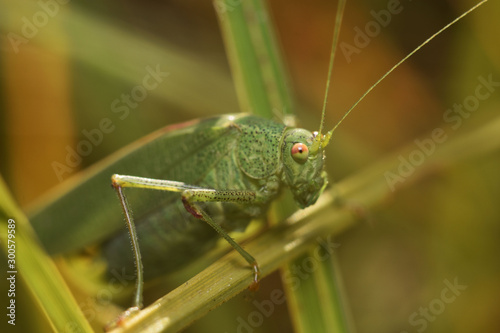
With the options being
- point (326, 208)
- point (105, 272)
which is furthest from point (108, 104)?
point (326, 208)

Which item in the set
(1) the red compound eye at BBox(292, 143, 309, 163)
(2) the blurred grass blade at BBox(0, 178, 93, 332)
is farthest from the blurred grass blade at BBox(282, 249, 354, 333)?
(2) the blurred grass blade at BBox(0, 178, 93, 332)

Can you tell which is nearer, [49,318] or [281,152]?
[49,318]

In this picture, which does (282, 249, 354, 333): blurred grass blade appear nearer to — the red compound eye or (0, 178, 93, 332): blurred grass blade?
the red compound eye

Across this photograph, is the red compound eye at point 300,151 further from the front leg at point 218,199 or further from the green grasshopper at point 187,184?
the front leg at point 218,199

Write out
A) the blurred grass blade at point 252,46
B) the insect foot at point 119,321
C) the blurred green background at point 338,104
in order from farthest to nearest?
the blurred green background at point 338,104 → the blurred grass blade at point 252,46 → the insect foot at point 119,321

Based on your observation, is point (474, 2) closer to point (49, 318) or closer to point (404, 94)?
point (404, 94)

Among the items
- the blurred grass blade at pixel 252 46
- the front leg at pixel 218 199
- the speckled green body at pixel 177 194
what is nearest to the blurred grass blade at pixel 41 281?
the front leg at pixel 218 199
